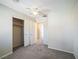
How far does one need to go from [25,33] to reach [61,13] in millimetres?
2964

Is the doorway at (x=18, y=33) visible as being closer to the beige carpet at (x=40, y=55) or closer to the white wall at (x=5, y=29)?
the white wall at (x=5, y=29)

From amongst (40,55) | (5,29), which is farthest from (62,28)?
(5,29)

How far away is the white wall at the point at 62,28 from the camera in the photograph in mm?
3395

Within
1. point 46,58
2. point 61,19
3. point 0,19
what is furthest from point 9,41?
point 61,19

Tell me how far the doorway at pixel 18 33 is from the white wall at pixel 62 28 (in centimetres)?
234

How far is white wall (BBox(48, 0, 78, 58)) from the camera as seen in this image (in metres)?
3.39

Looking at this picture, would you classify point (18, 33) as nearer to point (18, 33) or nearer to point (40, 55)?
point (18, 33)

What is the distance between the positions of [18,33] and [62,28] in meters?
3.30

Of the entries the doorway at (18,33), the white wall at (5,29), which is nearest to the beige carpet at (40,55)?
the white wall at (5,29)

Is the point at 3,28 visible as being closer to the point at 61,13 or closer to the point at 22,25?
the point at 22,25

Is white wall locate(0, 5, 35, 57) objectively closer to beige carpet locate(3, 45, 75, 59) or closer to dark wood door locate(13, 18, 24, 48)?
beige carpet locate(3, 45, 75, 59)

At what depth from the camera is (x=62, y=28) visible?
12.3ft

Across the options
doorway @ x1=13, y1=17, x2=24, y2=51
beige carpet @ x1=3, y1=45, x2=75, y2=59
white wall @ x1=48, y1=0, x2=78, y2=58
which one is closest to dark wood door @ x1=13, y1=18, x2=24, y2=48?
doorway @ x1=13, y1=17, x2=24, y2=51

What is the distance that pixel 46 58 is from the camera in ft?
9.04
